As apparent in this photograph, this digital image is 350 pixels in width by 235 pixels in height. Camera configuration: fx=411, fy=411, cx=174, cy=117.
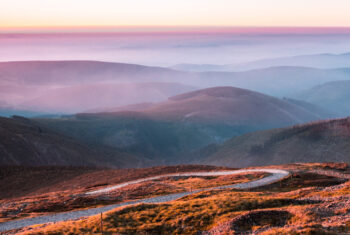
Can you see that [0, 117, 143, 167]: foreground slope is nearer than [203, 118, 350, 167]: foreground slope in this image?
Yes

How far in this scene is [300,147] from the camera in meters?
174

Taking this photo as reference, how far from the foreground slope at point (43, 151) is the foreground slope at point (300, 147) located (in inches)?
2002

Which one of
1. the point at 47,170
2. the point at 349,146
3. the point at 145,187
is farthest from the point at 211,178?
the point at 349,146

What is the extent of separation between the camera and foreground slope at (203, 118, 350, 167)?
162m

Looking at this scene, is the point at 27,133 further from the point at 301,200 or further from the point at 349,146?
the point at 301,200

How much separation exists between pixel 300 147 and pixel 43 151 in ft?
346

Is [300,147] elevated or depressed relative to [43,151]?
depressed

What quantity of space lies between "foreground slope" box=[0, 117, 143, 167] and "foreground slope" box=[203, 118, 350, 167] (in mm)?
50862

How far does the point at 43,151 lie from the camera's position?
161500 millimetres

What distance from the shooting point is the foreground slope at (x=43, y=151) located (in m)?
148

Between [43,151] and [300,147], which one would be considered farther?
[300,147]

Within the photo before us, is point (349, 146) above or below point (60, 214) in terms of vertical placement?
below

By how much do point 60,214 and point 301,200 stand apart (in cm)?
2412

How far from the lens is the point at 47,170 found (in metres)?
93.7
